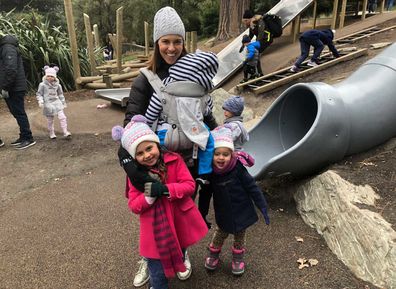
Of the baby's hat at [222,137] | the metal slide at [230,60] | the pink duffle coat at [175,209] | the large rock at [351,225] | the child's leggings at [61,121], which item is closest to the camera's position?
the pink duffle coat at [175,209]

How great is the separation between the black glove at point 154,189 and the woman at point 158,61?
1.3 inches

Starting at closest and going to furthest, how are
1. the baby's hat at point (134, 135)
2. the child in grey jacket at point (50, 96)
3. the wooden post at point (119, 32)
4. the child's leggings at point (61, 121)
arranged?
1. the baby's hat at point (134, 135)
2. the child in grey jacket at point (50, 96)
3. the child's leggings at point (61, 121)
4. the wooden post at point (119, 32)

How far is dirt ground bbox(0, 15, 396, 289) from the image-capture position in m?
2.84

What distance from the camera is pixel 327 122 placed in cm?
341

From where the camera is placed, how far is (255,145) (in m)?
4.51

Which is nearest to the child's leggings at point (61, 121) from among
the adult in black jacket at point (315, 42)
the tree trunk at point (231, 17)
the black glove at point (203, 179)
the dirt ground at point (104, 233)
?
the dirt ground at point (104, 233)

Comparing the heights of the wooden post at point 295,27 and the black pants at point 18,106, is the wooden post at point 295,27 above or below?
above

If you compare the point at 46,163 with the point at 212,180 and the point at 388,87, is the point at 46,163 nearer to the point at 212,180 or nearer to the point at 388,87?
the point at 212,180

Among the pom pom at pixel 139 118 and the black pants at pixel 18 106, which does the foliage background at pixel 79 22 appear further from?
the pom pom at pixel 139 118

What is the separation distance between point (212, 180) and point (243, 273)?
82cm

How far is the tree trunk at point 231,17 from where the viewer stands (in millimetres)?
13145

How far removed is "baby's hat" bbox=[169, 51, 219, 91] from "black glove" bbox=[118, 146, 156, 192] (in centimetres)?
55

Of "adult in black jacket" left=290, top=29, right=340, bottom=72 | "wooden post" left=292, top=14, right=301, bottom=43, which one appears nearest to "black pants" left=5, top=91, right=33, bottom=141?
"adult in black jacket" left=290, top=29, right=340, bottom=72

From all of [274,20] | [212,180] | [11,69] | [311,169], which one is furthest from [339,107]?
[274,20]
